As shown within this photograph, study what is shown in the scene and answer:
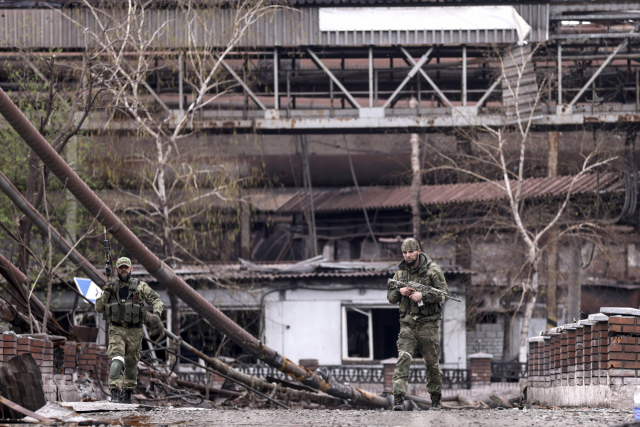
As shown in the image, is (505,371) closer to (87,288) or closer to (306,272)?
(306,272)

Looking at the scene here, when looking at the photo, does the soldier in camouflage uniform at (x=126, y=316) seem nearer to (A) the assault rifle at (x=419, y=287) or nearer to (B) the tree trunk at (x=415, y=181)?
(A) the assault rifle at (x=419, y=287)

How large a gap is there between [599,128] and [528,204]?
3204 mm

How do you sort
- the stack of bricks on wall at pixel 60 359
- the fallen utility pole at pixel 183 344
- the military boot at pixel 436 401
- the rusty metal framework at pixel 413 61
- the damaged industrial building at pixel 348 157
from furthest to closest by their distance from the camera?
1. the rusty metal framework at pixel 413 61
2. the damaged industrial building at pixel 348 157
3. the fallen utility pole at pixel 183 344
4. the stack of bricks on wall at pixel 60 359
5. the military boot at pixel 436 401

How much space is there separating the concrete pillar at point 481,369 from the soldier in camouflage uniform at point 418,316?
1237 centimetres

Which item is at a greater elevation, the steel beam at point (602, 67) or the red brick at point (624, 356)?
the steel beam at point (602, 67)

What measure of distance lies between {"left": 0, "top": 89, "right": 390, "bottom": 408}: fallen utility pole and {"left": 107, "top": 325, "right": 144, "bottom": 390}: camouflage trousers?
2.61 m

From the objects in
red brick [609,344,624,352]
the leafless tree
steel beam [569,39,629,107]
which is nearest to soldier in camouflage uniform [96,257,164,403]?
red brick [609,344,624,352]

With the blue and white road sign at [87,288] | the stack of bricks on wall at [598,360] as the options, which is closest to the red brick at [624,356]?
the stack of bricks on wall at [598,360]

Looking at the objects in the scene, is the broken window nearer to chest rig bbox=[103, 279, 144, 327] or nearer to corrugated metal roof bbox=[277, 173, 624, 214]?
corrugated metal roof bbox=[277, 173, 624, 214]

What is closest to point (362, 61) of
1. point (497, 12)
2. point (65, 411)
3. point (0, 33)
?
point (497, 12)

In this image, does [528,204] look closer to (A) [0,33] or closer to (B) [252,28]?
(B) [252,28]

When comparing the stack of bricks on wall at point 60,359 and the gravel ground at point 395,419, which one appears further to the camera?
the stack of bricks on wall at point 60,359

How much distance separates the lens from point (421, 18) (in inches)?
1036

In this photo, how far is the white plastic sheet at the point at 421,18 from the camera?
2606 centimetres
